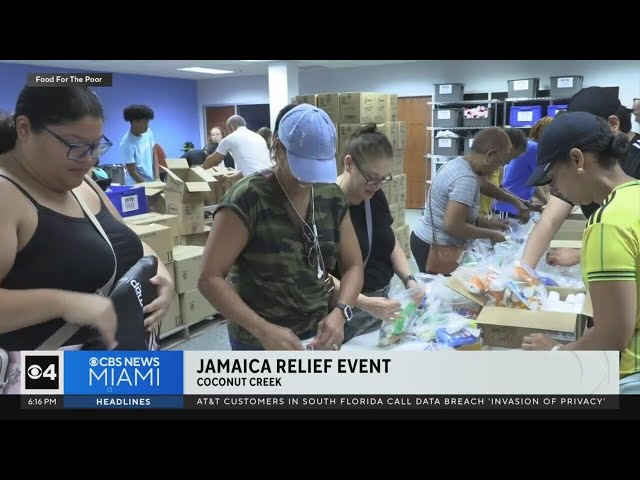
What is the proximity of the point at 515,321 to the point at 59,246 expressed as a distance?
1209 millimetres

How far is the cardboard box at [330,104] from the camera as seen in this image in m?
1.48

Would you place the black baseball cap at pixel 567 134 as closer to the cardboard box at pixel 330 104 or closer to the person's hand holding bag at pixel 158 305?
the cardboard box at pixel 330 104

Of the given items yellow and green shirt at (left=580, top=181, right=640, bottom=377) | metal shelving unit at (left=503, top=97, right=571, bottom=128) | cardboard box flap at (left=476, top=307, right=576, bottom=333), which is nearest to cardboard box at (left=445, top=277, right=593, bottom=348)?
cardboard box flap at (left=476, top=307, right=576, bottom=333)

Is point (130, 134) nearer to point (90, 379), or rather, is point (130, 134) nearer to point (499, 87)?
point (90, 379)

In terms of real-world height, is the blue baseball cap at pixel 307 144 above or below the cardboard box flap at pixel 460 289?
above

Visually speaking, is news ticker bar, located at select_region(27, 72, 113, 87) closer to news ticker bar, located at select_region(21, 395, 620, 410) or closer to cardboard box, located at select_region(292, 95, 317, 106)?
cardboard box, located at select_region(292, 95, 317, 106)

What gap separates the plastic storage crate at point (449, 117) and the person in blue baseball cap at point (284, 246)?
0.61m

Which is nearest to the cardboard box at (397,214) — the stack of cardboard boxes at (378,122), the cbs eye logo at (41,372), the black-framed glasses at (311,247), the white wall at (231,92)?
the stack of cardboard boxes at (378,122)

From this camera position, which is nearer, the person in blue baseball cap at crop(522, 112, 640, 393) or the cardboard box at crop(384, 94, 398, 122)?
the person in blue baseball cap at crop(522, 112, 640, 393)

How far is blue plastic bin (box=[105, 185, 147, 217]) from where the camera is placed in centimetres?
150

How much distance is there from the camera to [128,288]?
1353 mm

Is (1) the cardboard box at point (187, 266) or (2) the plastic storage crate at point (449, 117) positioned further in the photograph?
(2) the plastic storage crate at point (449, 117)

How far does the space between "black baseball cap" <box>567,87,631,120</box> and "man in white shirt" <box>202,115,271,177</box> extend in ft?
2.93

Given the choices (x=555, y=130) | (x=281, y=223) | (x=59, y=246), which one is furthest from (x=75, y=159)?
(x=555, y=130)
